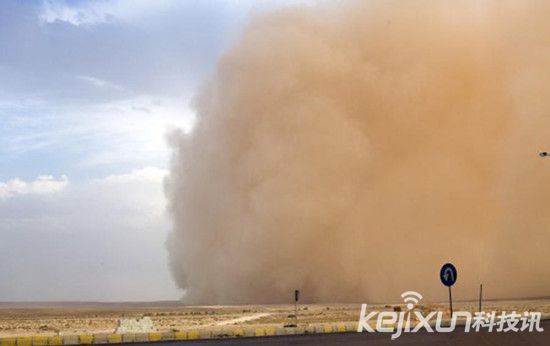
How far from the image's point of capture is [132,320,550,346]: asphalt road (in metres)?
16.1

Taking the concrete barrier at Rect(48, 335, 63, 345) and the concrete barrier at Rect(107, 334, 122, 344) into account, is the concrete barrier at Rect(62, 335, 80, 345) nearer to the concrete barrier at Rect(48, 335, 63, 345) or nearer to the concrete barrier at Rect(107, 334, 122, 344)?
the concrete barrier at Rect(48, 335, 63, 345)

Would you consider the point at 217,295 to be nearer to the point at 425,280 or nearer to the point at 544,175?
the point at 425,280

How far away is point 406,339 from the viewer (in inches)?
667

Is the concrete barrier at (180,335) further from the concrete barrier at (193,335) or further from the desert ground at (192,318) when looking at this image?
the desert ground at (192,318)

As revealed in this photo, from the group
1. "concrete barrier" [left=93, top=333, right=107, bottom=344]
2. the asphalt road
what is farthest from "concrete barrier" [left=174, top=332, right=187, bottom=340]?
"concrete barrier" [left=93, top=333, right=107, bottom=344]

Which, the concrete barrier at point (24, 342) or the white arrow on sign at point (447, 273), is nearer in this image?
the concrete barrier at point (24, 342)

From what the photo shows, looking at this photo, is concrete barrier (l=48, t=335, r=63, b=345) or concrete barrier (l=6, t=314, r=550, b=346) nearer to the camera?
concrete barrier (l=6, t=314, r=550, b=346)

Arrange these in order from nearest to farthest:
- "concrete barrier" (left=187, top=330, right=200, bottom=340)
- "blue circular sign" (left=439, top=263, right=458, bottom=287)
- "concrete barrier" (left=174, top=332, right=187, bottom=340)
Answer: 1. "concrete barrier" (left=174, top=332, right=187, bottom=340)
2. "concrete barrier" (left=187, top=330, right=200, bottom=340)
3. "blue circular sign" (left=439, top=263, right=458, bottom=287)

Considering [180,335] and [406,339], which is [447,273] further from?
[180,335]

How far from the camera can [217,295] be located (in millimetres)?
56156

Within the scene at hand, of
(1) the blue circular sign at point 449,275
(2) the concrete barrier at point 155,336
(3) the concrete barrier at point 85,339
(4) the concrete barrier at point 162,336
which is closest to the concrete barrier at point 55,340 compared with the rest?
(4) the concrete barrier at point 162,336

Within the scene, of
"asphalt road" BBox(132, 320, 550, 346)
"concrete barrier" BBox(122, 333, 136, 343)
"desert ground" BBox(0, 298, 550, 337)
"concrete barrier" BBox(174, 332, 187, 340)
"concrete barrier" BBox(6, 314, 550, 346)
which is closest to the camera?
"asphalt road" BBox(132, 320, 550, 346)

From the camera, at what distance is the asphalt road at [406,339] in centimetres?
1612

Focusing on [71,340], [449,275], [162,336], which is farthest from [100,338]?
[449,275]
